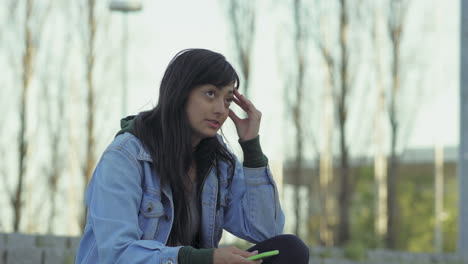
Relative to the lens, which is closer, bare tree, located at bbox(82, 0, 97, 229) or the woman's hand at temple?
the woman's hand at temple

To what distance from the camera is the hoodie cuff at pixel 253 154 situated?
3619mm

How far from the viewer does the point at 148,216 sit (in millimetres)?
3172

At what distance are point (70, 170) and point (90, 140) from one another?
801 millimetres

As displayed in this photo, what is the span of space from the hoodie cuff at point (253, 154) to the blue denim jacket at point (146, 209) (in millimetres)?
27

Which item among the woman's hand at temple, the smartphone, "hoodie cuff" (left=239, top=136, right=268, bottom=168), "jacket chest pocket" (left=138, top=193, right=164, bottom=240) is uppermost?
the woman's hand at temple

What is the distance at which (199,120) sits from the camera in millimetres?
3348

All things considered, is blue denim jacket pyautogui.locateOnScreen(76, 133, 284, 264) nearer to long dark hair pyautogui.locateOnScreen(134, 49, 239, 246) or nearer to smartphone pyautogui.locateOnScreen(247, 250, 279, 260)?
long dark hair pyautogui.locateOnScreen(134, 49, 239, 246)

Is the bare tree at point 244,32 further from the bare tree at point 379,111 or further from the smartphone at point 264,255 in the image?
the smartphone at point 264,255

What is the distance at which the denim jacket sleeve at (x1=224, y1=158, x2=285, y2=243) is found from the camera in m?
3.63

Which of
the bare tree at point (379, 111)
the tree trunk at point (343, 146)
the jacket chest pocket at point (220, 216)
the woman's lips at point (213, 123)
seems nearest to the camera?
the woman's lips at point (213, 123)

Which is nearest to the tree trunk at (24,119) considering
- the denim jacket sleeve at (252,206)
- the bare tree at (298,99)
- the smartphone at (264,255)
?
the bare tree at (298,99)

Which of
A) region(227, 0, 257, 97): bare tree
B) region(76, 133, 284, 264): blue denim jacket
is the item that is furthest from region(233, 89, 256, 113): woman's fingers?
region(227, 0, 257, 97): bare tree

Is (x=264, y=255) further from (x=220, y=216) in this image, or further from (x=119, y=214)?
(x=119, y=214)

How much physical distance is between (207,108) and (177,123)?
135 mm
